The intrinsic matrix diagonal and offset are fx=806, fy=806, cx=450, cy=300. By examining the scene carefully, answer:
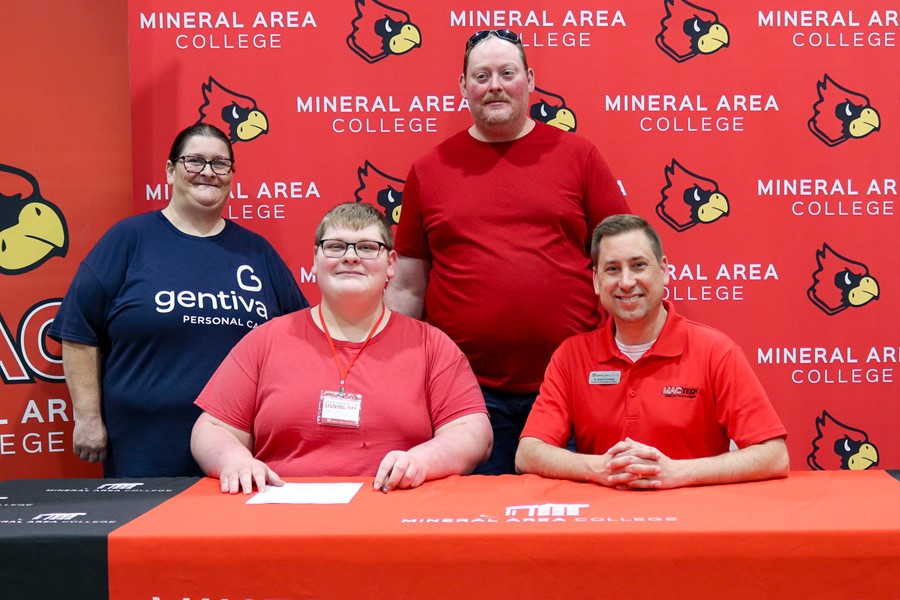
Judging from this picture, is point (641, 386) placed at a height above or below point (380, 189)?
below

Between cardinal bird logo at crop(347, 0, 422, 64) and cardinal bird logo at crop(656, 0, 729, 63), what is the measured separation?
95 cm

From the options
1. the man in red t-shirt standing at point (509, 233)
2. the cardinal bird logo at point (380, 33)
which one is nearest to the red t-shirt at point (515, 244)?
the man in red t-shirt standing at point (509, 233)

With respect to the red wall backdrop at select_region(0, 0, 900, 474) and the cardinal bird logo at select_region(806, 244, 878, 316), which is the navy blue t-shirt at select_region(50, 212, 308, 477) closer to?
the red wall backdrop at select_region(0, 0, 900, 474)

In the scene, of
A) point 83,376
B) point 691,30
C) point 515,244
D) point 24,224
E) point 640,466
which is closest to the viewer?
point 640,466

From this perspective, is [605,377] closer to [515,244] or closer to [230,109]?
[515,244]

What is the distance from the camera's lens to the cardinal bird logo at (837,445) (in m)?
3.06

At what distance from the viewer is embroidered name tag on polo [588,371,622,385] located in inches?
81.9

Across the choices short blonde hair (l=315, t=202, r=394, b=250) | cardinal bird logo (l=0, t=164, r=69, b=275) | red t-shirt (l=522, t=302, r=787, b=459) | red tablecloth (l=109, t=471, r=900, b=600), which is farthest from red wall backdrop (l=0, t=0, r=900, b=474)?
red tablecloth (l=109, t=471, r=900, b=600)

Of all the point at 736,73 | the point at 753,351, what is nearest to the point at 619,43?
the point at 736,73

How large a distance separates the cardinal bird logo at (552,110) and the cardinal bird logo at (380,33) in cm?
50

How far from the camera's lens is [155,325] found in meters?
2.55

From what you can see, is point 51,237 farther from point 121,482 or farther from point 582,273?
point 582,273

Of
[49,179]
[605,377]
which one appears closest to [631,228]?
[605,377]

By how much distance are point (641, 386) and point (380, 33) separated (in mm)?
1756
